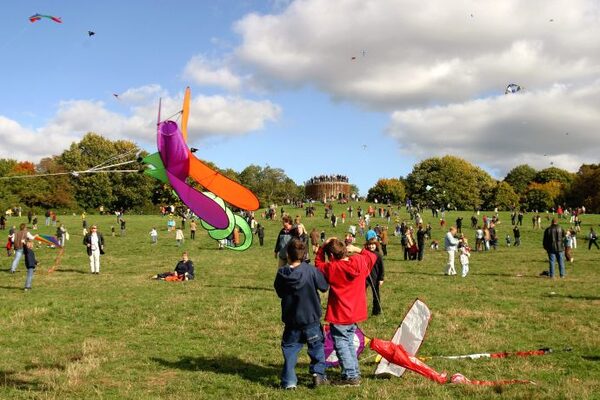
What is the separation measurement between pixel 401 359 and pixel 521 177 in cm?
13397

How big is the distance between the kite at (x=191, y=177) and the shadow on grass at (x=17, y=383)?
4126 mm

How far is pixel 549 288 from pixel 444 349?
29.4ft

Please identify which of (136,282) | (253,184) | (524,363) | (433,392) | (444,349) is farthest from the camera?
(253,184)

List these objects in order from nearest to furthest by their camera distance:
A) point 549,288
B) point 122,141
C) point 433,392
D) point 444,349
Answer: point 433,392, point 444,349, point 549,288, point 122,141

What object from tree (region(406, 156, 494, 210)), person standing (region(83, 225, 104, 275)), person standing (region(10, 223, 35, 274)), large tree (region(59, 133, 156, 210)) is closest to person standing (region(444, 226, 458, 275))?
person standing (region(83, 225, 104, 275))

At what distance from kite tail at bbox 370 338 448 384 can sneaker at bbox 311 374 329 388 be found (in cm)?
75

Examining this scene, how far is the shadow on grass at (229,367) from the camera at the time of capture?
7.25 meters

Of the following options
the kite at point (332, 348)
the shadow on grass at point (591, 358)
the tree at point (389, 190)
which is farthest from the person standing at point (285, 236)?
the tree at point (389, 190)

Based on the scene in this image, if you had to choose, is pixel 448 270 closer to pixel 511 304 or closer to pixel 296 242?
pixel 511 304

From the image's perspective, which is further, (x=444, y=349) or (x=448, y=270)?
(x=448, y=270)

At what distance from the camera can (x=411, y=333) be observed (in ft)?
23.6

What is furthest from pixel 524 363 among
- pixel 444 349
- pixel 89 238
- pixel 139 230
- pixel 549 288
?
pixel 139 230

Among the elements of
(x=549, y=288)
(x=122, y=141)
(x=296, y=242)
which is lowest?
(x=549, y=288)

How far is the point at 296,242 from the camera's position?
667 cm
